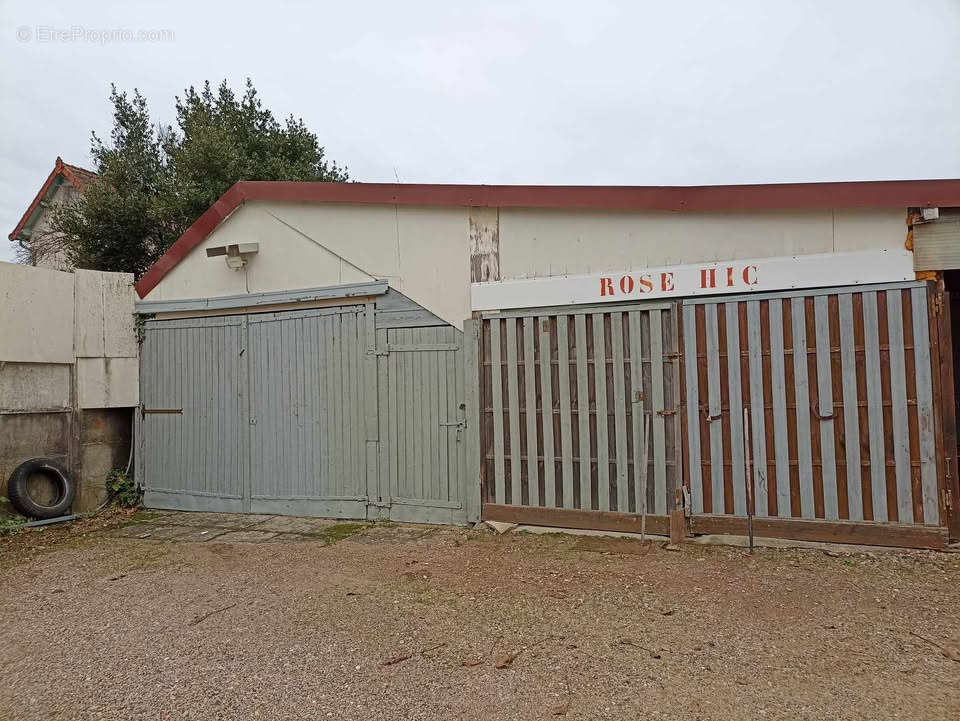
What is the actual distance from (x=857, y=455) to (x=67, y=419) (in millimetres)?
8391

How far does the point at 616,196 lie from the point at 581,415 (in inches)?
80.2

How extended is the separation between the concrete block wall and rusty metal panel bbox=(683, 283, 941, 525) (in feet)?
22.7

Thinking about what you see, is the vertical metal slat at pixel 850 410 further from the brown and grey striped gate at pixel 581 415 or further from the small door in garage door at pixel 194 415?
the small door in garage door at pixel 194 415

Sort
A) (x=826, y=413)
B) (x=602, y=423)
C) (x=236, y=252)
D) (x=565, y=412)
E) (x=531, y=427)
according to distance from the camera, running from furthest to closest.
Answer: (x=236, y=252) → (x=531, y=427) → (x=565, y=412) → (x=602, y=423) → (x=826, y=413)

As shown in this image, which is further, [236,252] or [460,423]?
[236,252]

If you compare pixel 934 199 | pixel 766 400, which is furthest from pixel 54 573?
pixel 934 199

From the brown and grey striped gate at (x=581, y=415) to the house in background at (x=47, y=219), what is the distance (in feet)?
41.5

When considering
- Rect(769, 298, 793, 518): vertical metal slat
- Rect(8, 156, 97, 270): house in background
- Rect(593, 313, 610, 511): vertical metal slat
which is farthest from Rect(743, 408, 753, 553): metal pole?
Rect(8, 156, 97, 270): house in background

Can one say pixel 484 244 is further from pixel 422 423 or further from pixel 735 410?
pixel 735 410

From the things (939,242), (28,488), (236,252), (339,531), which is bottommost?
(339,531)

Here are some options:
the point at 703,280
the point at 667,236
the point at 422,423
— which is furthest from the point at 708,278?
the point at 422,423

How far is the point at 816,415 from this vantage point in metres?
5.29

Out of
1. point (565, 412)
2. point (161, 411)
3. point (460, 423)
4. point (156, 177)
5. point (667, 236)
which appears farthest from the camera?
point (156, 177)

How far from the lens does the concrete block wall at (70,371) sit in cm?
717
